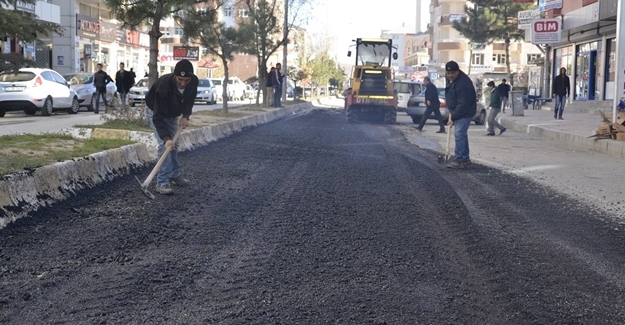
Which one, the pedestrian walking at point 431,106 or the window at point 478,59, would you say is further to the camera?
the window at point 478,59

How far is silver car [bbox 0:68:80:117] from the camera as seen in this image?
76.8 ft

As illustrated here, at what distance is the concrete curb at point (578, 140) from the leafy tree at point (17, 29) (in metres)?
11.4

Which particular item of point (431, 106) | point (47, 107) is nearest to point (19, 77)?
point (47, 107)

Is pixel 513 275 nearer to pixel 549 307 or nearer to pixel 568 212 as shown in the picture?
pixel 549 307

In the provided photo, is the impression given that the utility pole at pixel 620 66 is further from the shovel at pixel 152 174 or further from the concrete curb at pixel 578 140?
the shovel at pixel 152 174

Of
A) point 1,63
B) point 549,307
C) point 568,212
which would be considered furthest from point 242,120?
point 549,307

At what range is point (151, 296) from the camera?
4.78 metres

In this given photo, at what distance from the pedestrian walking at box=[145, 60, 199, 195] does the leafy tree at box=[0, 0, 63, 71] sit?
1.72 metres

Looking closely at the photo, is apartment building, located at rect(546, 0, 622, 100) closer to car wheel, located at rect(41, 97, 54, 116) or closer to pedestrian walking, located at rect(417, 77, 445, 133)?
pedestrian walking, located at rect(417, 77, 445, 133)

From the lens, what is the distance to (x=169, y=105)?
30.3ft

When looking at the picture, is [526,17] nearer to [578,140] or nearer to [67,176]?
[578,140]

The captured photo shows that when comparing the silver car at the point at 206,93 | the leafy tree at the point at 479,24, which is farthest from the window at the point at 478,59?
the silver car at the point at 206,93

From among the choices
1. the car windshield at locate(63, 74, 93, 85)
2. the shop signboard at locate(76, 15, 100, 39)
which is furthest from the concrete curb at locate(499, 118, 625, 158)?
the shop signboard at locate(76, 15, 100, 39)

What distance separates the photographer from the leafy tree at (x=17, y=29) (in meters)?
9.27
